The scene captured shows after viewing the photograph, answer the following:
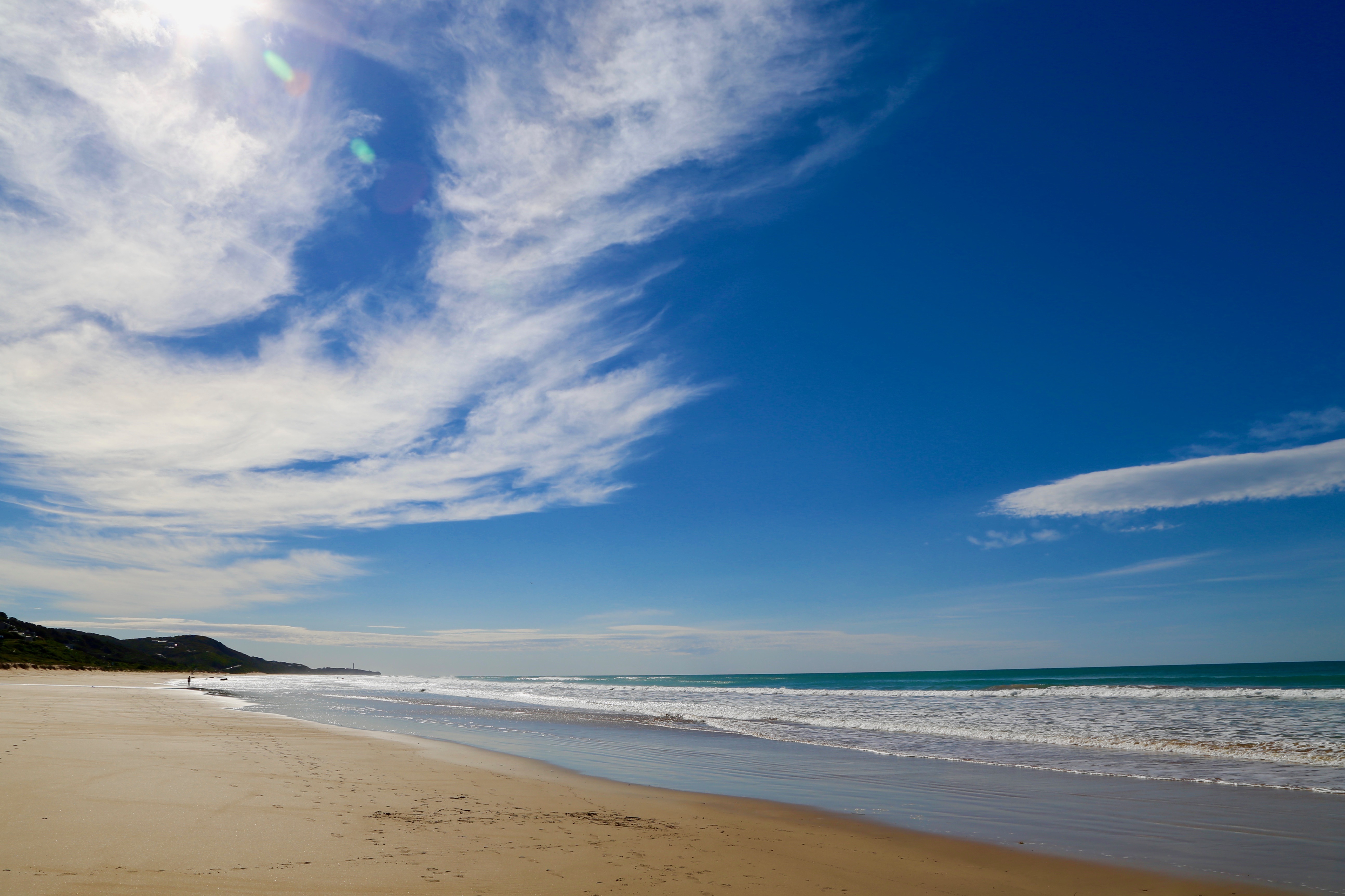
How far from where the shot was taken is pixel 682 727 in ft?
85.0

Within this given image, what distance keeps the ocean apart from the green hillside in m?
54.8

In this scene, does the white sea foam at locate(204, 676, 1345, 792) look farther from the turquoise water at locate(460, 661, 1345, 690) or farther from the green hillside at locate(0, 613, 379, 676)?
the green hillside at locate(0, 613, 379, 676)

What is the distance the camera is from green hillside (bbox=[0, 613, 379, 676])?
7219 cm

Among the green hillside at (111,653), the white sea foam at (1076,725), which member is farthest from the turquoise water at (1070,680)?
the green hillside at (111,653)

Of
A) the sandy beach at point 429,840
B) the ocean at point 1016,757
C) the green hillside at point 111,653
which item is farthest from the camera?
the green hillside at point 111,653

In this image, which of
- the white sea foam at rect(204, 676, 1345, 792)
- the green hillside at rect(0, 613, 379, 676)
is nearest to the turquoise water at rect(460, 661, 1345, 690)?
the white sea foam at rect(204, 676, 1345, 792)

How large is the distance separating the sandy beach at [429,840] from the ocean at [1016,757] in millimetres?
1345

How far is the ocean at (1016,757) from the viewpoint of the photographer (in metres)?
9.36

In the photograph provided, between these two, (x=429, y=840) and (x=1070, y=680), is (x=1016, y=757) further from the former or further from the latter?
(x=1070, y=680)

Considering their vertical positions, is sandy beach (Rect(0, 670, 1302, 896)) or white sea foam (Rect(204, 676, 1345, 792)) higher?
sandy beach (Rect(0, 670, 1302, 896))

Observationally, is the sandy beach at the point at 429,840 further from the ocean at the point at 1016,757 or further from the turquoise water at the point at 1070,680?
the turquoise water at the point at 1070,680

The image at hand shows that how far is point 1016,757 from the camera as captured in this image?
17.0m

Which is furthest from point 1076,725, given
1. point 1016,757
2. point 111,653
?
point 111,653

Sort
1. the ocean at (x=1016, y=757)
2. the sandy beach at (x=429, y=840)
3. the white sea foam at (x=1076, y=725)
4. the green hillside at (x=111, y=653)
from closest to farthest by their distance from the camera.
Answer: the sandy beach at (x=429, y=840)
the ocean at (x=1016, y=757)
the white sea foam at (x=1076, y=725)
the green hillside at (x=111, y=653)
